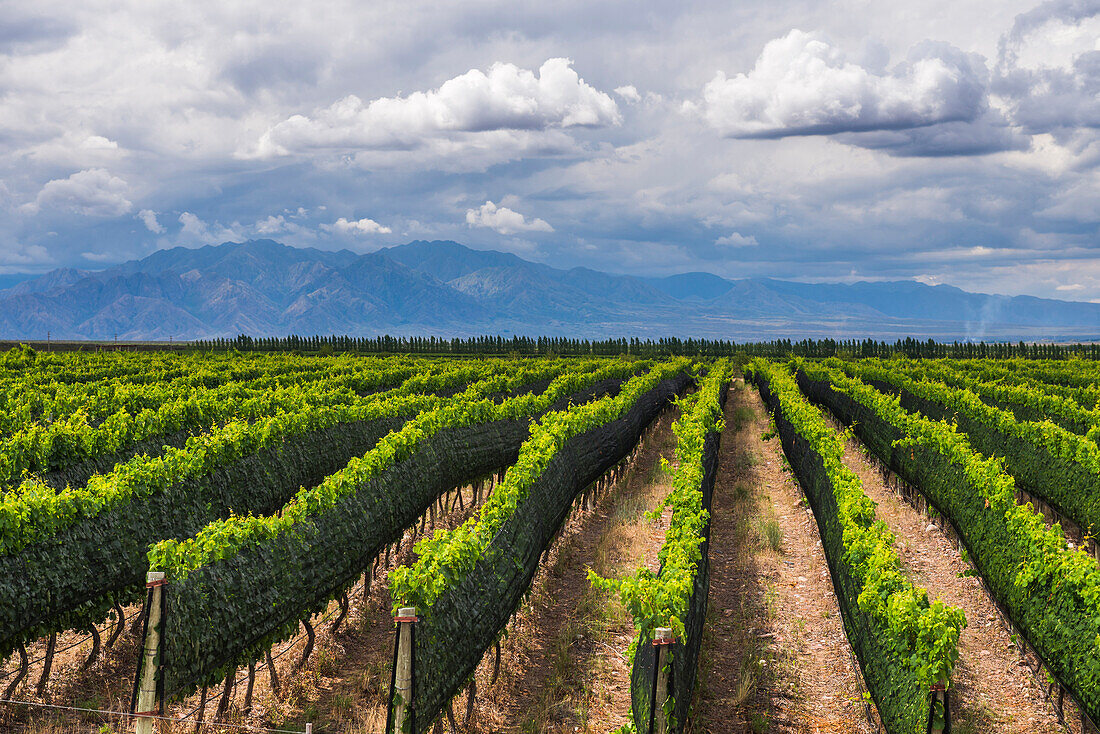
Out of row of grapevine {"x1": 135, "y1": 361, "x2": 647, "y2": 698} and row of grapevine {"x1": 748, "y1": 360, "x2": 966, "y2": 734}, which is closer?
row of grapevine {"x1": 748, "y1": 360, "x2": 966, "y2": 734}

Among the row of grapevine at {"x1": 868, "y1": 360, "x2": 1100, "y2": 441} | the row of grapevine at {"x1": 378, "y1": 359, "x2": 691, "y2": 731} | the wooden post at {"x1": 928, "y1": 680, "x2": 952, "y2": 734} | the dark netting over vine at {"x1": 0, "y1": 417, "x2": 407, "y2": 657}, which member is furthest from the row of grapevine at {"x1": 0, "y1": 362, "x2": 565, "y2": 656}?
the row of grapevine at {"x1": 868, "y1": 360, "x2": 1100, "y2": 441}

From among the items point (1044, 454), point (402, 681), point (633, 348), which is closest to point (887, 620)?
point (402, 681)

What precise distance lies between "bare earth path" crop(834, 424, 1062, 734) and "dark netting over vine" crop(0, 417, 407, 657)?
10.8m

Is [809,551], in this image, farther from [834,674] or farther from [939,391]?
A: [939,391]

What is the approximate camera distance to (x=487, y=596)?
10.2 meters

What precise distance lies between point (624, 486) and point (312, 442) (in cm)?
913

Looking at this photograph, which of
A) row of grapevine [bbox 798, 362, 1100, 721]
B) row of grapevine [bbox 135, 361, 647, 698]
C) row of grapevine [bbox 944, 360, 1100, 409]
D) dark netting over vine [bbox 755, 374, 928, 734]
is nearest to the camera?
dark netting over vine [bbox 755, 374, 928, 734]

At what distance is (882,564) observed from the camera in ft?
33.2

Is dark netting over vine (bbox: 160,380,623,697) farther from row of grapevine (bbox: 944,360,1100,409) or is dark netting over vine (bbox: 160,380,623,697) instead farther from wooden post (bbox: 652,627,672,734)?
row of grapevine (bbox: 944,360,1100,409)

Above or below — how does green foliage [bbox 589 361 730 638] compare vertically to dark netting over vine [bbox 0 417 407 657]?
above

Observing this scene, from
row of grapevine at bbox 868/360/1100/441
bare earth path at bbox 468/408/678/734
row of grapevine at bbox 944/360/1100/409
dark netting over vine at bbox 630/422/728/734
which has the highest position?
row of grapevine at bbox 944/360/1100/409

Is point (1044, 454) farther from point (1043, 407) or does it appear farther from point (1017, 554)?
point (1043, 407)

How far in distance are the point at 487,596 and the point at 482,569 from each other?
1.08 ft

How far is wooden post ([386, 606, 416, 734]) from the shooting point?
782cm
